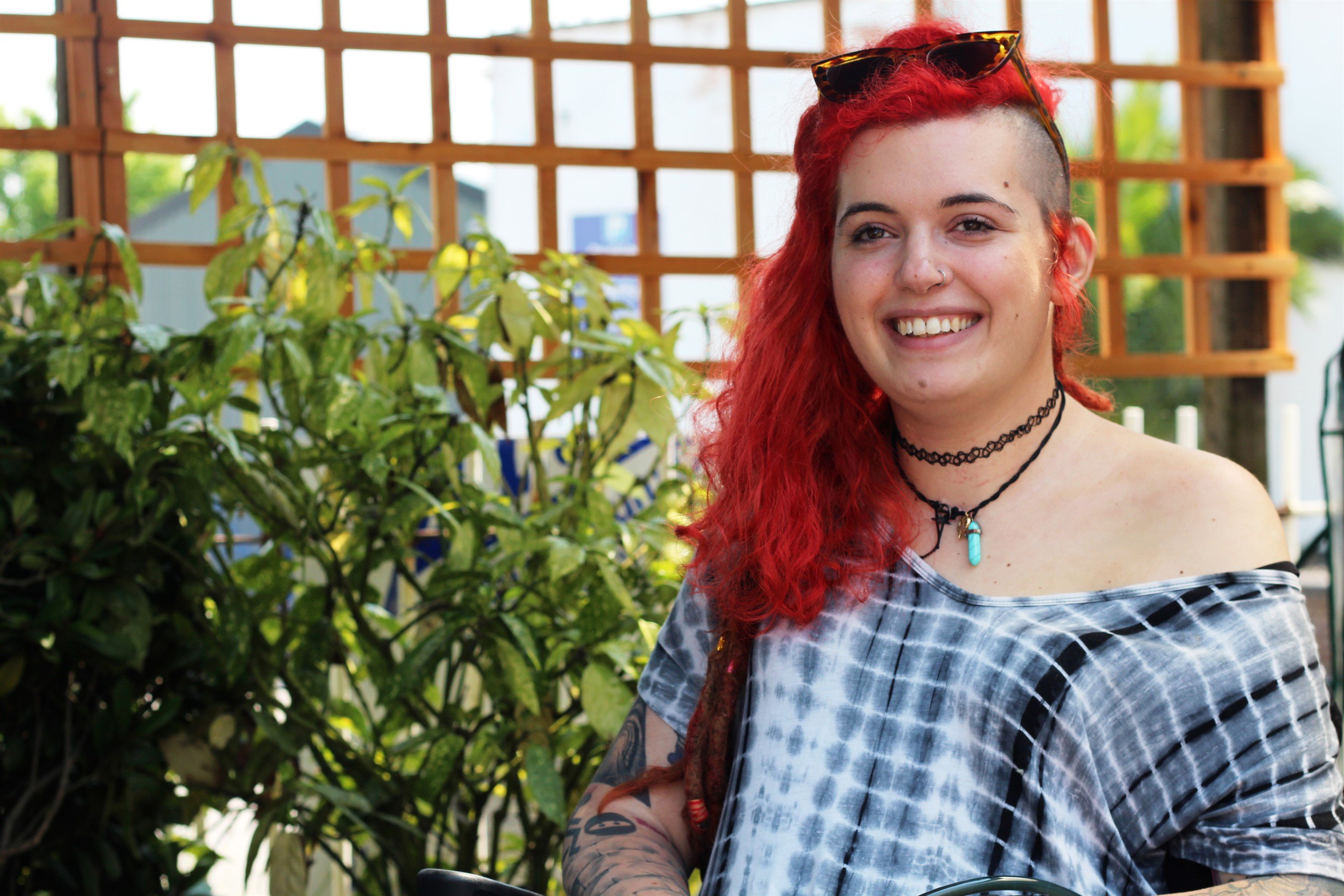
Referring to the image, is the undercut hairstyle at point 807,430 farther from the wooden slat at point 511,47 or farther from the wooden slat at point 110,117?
the wooden slat at point 110,117

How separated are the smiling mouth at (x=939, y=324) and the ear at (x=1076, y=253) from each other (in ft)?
0.38

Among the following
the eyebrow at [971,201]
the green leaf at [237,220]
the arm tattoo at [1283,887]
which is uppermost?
the green leaf at [237,220]

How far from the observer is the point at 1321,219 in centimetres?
2255

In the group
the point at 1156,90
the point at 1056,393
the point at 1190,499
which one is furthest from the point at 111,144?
the point at 1156,90

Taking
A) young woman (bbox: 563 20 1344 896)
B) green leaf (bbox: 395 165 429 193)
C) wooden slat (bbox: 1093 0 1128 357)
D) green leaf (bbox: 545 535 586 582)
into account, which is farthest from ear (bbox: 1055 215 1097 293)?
wooden slat (bbox: 1093 0 1128 357)

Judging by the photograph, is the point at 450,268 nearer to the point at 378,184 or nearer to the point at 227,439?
the point at 378,184

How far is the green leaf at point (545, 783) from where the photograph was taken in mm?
1409

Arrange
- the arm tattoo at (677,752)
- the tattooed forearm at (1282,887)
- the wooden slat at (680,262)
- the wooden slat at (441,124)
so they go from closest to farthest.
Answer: the tattooed forearm at (1282,887)
the arm tattoo at (677,752)
the wooden slat at (680,262)
the wooden slat at (441,124)

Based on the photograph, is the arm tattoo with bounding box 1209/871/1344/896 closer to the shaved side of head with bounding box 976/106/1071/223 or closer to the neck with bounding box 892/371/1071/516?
the neck with bounding box 892/371/1071/516

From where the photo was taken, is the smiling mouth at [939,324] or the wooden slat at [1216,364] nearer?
the smiling mouth at [939,324]

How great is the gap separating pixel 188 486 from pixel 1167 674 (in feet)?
3.84

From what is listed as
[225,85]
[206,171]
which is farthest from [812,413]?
[225,85]

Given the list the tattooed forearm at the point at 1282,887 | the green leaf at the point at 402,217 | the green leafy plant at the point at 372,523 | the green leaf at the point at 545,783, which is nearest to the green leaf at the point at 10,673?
the green leafy plant at the point at 372,523

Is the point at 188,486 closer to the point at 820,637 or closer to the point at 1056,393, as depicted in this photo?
the point at 820,637
